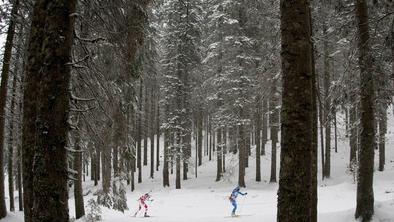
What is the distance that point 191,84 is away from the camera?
3161 cm

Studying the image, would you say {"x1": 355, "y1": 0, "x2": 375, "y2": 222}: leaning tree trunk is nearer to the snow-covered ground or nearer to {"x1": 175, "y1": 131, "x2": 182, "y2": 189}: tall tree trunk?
the snow-covered ground

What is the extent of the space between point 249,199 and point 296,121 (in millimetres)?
18712

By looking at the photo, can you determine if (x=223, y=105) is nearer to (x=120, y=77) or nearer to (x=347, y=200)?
(x=347, y=200)

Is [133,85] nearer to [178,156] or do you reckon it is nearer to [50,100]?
[50,100]

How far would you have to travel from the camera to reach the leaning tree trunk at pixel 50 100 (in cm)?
424

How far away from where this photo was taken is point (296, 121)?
499 centimetres

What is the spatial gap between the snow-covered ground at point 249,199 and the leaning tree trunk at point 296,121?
783cm

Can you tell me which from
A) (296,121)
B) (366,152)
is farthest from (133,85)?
(296,121)

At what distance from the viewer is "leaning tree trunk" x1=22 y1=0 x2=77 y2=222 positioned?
4242 millimetres

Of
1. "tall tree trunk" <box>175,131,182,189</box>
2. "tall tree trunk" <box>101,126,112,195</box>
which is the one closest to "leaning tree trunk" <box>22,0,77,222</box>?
"tall tree trunk" <box>101,126,112,195</box>

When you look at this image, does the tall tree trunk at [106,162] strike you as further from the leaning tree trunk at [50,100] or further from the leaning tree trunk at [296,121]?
the leaning tree trunk at [296,121]

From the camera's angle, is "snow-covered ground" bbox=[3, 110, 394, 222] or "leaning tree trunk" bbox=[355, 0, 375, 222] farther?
"snow-covered ground" bbox=[3, 110, 394, 222]

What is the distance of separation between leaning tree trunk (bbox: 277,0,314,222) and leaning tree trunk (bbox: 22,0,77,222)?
2455 millimetres

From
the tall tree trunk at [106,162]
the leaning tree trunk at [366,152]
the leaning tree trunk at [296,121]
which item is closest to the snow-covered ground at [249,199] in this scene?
the leaning tree trunk at [366,152]
